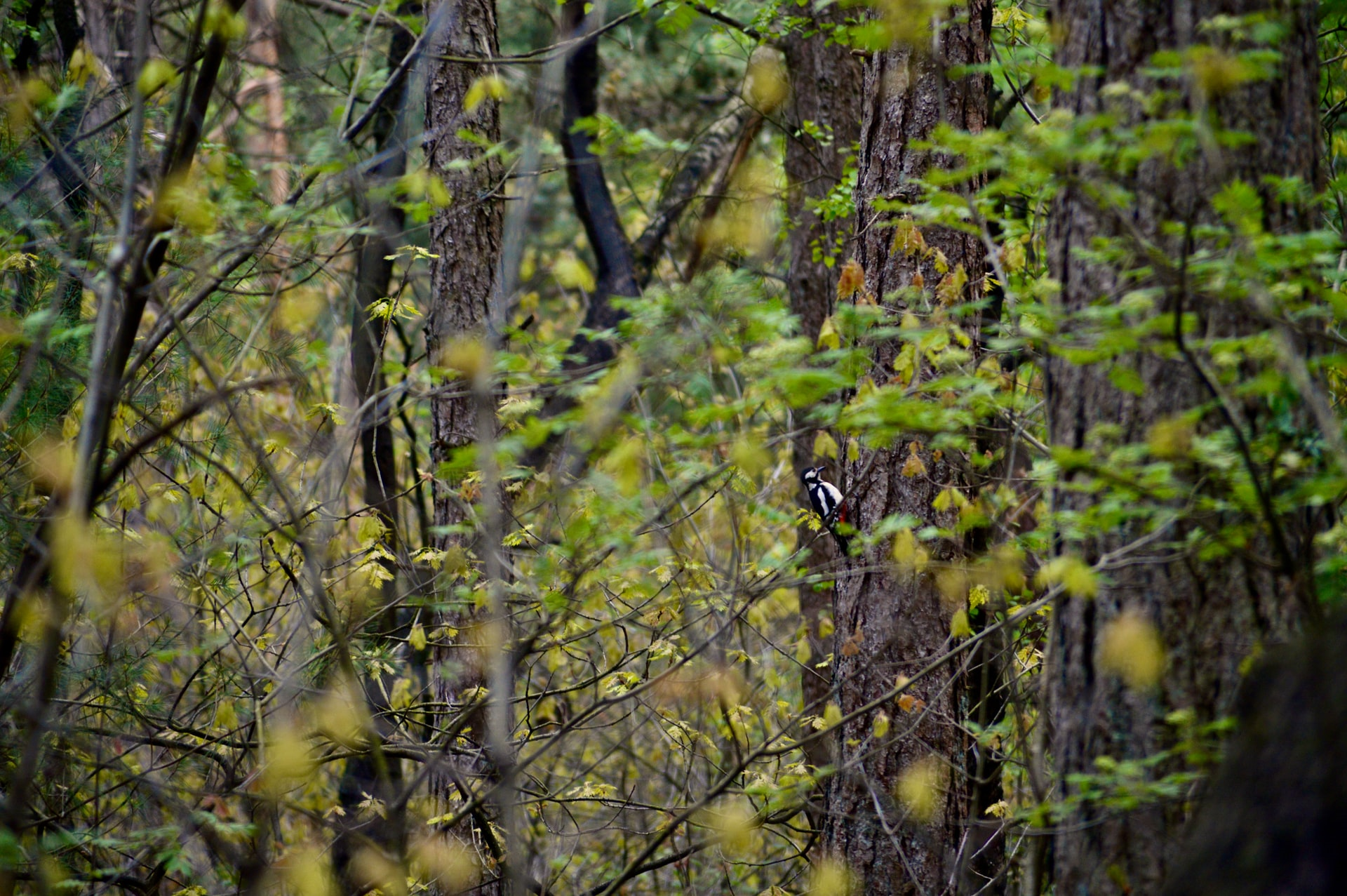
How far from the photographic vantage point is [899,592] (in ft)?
13.7

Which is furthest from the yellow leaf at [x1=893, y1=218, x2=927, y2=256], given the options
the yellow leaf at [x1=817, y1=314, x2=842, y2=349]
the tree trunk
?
the tree trunk

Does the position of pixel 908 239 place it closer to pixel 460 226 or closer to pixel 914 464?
pixel 914 464

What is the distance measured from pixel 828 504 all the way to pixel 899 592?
1.00 meters

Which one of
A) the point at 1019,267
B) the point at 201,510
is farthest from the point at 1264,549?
the point at 201,510

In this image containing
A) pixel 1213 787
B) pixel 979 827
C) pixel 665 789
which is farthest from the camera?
pixel 665 789

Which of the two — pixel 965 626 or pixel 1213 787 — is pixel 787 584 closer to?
pixel 965 626

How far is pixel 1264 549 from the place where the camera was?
2.18m

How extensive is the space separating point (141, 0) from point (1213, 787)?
297cm

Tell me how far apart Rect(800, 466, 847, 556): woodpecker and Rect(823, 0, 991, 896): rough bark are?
173 millimetres

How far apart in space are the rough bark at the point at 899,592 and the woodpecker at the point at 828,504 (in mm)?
173

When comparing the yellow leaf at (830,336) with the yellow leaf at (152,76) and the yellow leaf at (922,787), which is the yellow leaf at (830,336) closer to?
the yellow leaf at (922,787)

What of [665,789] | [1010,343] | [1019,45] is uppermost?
[1019,45]

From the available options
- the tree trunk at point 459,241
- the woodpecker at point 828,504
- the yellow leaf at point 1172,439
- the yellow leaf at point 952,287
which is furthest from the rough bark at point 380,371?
the yellow leaf at point 1172,439

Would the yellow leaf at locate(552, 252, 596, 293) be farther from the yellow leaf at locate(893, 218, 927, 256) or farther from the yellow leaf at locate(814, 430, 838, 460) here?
the yellow leaf at locate(814, 430, 838, 460)
